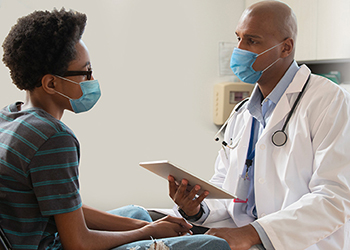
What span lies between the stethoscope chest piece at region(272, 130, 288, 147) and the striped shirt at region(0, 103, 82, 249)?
772 mm

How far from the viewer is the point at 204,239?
107cm

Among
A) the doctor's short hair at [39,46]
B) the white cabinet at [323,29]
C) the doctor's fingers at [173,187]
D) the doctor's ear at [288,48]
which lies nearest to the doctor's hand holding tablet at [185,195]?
the doctor's fingers at [173,187]

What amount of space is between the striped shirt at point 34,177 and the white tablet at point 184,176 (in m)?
0.29

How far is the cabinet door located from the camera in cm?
205

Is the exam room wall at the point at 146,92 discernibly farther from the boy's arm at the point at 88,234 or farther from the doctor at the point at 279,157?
the boy's arm at the point at 88,234

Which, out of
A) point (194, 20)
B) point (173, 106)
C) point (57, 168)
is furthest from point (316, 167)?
point (194, 20)

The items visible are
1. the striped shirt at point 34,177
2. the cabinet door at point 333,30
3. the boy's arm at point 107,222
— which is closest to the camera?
the striped shirt at point 34,177

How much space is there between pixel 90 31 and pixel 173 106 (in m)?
0.82

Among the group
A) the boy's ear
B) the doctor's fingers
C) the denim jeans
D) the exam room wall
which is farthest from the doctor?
the exam room wall

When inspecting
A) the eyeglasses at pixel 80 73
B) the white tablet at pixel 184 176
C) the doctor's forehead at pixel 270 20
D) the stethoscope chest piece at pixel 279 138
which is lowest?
the white tablet at pixel 184 176

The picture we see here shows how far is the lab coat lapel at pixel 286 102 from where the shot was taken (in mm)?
1371

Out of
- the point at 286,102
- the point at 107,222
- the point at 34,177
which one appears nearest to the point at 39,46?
the point at 34,177

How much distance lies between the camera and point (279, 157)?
1.34 metres

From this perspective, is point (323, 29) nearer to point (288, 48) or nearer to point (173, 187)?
point (288, 48)
